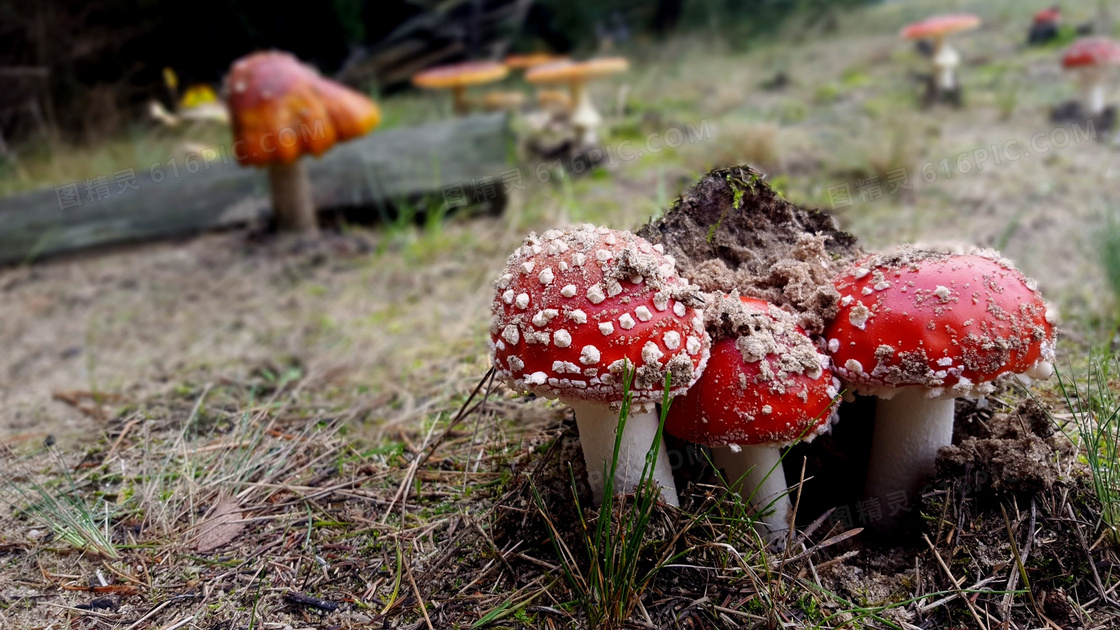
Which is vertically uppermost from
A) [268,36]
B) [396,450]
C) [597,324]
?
[268,36]

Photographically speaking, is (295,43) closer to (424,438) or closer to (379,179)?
(379,179)

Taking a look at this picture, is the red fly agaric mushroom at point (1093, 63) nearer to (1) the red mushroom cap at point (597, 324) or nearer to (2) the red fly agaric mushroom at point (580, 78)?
(2) the red fly agaric mushroom at point (580, 78)

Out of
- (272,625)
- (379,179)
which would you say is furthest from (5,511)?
(379,179)

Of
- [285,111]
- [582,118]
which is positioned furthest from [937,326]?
[582,118]

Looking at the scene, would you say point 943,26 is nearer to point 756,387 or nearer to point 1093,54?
point 1093,54

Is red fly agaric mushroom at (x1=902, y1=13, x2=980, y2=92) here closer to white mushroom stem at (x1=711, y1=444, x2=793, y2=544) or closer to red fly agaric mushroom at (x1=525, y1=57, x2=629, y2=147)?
red fly agaric mushroom at (x1=525, y1=57, x2=629, y2=147)
